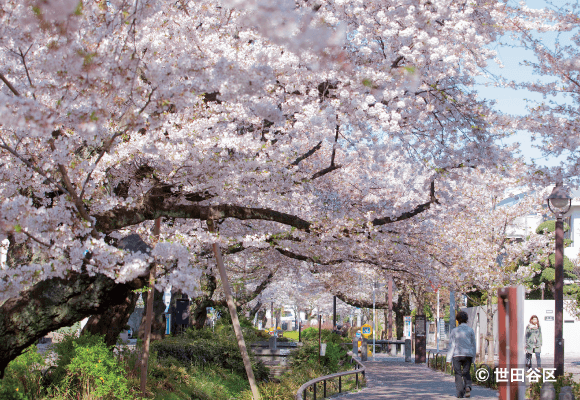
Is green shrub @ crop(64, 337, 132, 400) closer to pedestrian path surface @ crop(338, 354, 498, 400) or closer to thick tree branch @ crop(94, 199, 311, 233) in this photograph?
thick tree branch @ crop(94, 199, 311, 233)

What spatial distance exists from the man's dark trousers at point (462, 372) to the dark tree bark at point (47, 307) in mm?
6765

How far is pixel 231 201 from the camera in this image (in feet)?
37.4

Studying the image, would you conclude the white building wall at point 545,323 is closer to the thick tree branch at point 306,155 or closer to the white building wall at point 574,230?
the white building wall at point 574,230

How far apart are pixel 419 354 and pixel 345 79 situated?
1804 centimetres

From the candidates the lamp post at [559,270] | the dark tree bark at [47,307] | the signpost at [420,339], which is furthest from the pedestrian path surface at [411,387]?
the dark tree bark at [47,307]

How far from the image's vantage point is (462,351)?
11.1 m

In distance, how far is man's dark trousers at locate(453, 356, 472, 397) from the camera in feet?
37.0

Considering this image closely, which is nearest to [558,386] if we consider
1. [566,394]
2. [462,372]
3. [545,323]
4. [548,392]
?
[548,392]

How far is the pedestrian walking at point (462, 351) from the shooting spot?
11180 mm

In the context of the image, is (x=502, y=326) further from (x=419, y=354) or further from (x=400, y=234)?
(x=419, y=354)

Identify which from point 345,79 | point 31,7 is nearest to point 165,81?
point 31,7

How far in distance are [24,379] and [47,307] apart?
2144 mm

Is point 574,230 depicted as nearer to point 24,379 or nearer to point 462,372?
point 462,372

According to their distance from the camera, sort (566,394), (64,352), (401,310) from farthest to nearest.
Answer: (401,310) → (64,352) → (566,394)
